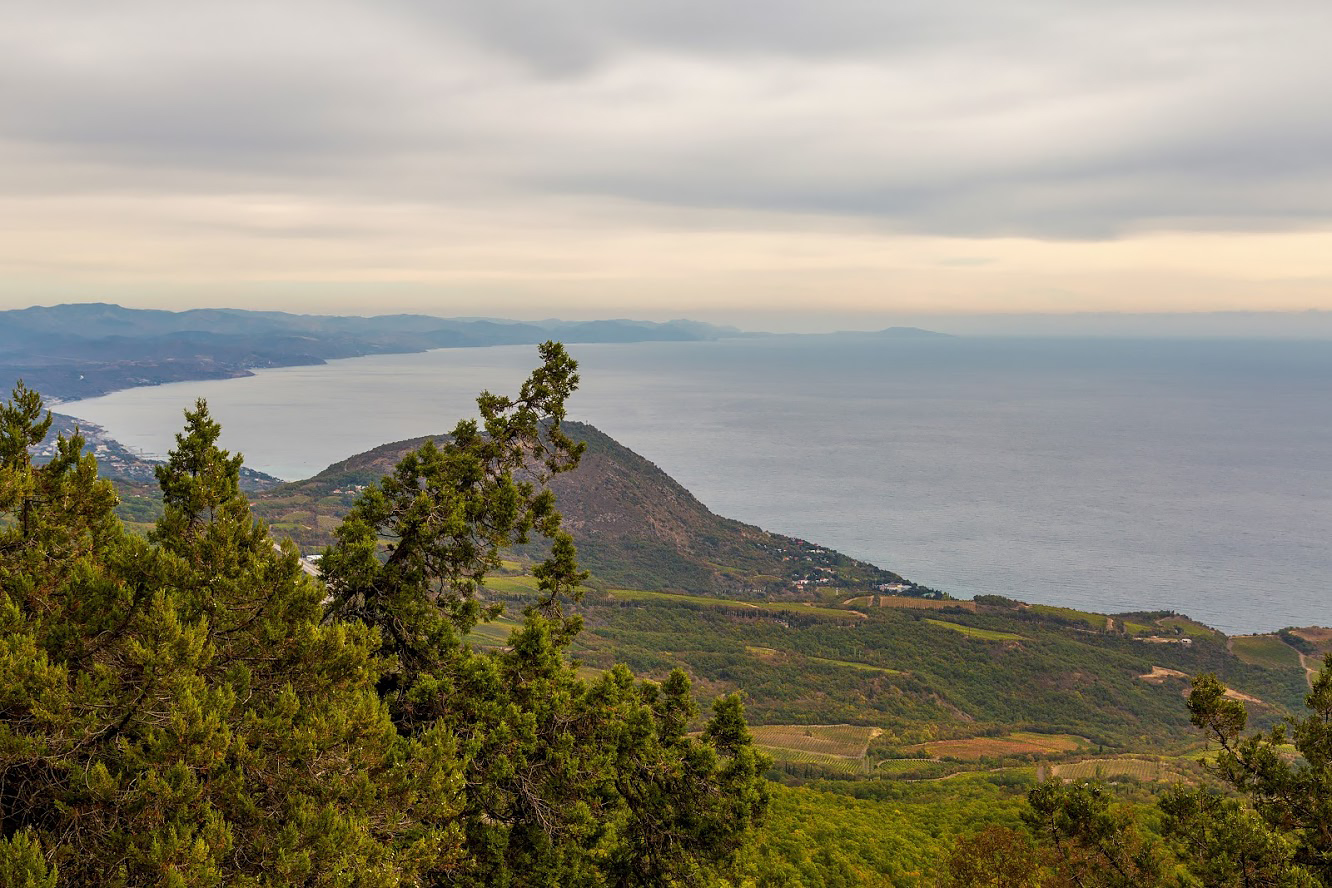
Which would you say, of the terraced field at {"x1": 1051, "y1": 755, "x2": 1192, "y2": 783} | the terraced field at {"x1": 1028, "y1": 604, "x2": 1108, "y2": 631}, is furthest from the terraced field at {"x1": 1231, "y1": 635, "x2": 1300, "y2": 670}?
the terraced field at {"x1": 1051, "y1": 755, "x2": 1192, "y2": 783}

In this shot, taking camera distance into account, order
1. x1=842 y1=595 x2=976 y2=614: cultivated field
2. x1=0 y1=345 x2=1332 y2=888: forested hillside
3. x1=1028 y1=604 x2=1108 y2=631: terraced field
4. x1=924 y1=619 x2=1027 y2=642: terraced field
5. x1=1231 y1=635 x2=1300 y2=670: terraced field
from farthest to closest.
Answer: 1. x1=842 y1=595 x2=976 y2=614: cultivated field
2. x1=1028 y1=604 x2=1108 y2=631: terraced field
3. x1=924 y1=619 x2=1027 y2=642: terraced field
4. x1=1231 y1=635 x2=1300 y2=670: terraced field
5. x1=0 y1=345 x2=1332 y2=888: forested hillside

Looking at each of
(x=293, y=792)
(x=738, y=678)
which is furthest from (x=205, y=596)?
(x=738, y=678)

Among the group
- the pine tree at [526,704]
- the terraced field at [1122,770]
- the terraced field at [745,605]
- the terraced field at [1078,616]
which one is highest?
the pine tree at [526,704]

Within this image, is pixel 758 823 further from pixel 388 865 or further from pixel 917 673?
pixel 917 673

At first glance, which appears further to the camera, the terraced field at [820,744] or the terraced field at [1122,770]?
the terraced field at [820,744]

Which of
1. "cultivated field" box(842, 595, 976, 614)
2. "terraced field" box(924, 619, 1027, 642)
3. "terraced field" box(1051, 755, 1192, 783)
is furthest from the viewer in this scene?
"cultivated field" box(842, 595, 976, 614)

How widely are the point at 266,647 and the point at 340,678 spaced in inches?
43.5

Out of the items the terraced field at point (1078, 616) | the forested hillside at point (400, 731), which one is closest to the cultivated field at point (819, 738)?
the terraced field at point (1078, 616)

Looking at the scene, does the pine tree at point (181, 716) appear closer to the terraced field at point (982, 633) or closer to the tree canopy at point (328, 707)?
the tree canopy at point (328, 707)

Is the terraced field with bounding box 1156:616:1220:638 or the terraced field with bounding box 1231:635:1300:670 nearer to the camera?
the terraced field with bounding box 1231:635:1300:670

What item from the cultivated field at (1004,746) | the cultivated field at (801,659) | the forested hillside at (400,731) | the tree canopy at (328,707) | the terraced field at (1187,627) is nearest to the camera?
the tree canopy at (328,707)

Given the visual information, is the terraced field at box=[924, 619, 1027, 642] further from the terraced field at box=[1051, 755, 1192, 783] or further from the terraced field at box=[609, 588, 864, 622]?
the terraced field at box=[1051, 755, 1192, 783]

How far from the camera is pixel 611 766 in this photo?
1423 centimetres

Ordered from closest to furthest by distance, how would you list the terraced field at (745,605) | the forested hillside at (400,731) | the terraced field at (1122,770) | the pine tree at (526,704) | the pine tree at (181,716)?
the pine tree at (181,716) < the forested hillside at (400,731) < the pine tree at (526,704) < the terraced field at (1122,770) < the terraced field at (745,605)
